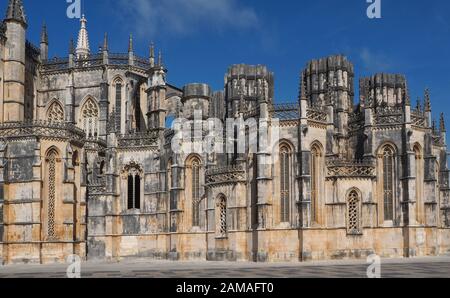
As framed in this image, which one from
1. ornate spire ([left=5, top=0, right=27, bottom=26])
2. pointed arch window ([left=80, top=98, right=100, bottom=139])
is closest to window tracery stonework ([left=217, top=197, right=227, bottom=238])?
pointed arch window ([left=80, top=98, right=100, bottom=139])

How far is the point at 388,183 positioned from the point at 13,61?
1301 inches

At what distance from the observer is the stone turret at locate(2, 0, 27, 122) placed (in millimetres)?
54656

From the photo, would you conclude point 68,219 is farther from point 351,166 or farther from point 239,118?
point 351,166

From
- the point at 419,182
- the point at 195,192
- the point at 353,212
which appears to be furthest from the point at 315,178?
the point at 195,192

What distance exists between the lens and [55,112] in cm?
6391

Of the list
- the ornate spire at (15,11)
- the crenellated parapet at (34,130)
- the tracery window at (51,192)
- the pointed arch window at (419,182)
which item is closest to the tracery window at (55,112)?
the ornate spire at (15,11)

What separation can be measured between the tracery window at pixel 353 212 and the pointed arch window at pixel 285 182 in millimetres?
4446

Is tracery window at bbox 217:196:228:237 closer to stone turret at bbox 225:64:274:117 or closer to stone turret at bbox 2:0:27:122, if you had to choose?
stone turret at bbox 225:64:274:117

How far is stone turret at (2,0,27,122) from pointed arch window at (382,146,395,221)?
3068 centimetres

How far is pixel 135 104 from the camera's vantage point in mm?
63406

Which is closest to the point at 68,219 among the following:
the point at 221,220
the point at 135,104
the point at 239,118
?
the point at 221,220

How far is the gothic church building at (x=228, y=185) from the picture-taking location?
143ft

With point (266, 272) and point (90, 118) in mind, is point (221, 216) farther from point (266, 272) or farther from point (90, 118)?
point (90, 118)
